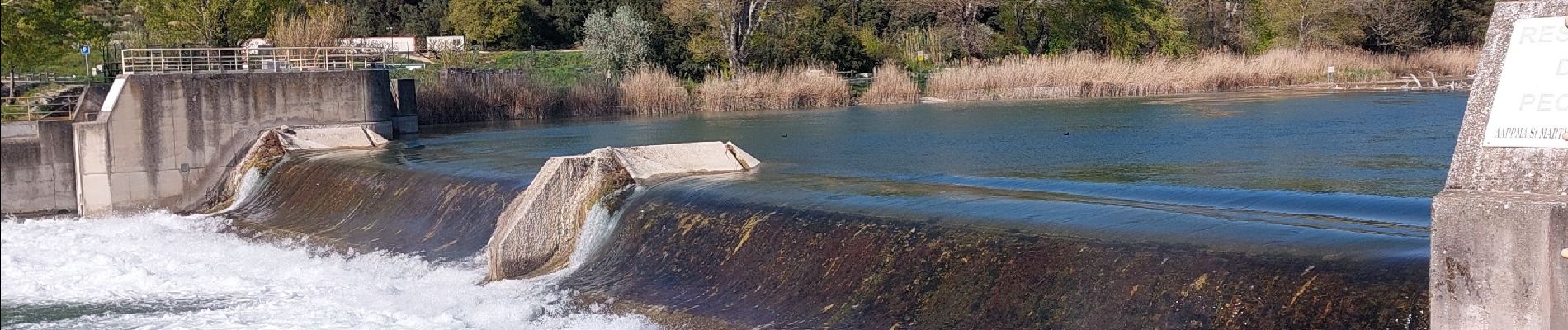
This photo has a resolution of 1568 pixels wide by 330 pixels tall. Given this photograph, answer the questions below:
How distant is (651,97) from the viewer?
3875cm

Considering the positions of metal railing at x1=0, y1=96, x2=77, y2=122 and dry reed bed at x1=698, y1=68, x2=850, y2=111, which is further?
dry reed bed at x1=698, y1=68, x2=850, y2=111

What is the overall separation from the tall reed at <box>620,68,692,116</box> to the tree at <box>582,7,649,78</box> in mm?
11538

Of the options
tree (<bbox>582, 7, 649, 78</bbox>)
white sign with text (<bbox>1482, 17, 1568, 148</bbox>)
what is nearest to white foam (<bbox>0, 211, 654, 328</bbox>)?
white sign with text (<bbox>1482, 17, 1568, 148</bbox>)

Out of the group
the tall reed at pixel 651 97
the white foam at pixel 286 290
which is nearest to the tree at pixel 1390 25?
the tall reed at pixel 651 97

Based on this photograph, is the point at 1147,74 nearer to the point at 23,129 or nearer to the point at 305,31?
the point at 305,31

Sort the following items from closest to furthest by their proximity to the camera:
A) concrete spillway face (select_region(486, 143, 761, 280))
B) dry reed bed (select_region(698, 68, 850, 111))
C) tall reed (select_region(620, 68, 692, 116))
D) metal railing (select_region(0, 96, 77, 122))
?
concrete spillway face (select_region(486, 143, 761, 280)) → metal railing (select_region(0, 96, 77, 122)) → tall reed (select_region(620, 68, 692, 116)) → dry reed bed (select_region(698, 68, 850, 111))

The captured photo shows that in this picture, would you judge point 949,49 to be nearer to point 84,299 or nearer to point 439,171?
point 439,171

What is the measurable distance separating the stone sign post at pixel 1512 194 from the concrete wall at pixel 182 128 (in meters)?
20.7

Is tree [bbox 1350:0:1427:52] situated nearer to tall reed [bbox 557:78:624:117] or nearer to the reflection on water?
the reflection on water

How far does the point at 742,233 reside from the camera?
39.9 ft

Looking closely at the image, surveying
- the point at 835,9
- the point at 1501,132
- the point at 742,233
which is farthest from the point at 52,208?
the point at 835,9

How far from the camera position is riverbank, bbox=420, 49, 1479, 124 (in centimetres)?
3691

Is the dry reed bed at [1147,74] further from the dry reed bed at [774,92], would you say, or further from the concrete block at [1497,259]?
the concrete block at [1497,259]

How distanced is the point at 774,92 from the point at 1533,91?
3358 cm
